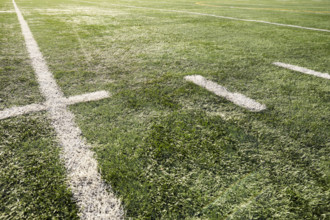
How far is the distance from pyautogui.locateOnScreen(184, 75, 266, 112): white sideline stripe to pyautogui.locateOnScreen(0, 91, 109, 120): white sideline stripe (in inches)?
31.4

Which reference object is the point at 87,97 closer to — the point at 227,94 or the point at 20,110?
the point at 20,110

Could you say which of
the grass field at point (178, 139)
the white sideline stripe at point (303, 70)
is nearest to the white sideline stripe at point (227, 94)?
the grass field at point (178, 139)

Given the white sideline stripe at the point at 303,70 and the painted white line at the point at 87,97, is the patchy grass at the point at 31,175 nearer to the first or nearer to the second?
the painted white line at the point at 87,97

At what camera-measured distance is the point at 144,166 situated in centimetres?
107

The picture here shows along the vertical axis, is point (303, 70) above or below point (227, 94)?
above

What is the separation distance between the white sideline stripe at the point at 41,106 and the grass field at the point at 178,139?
0.25 ft

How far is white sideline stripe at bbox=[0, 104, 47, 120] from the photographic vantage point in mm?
1408

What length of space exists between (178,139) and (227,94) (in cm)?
71

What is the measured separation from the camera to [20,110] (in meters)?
1.46

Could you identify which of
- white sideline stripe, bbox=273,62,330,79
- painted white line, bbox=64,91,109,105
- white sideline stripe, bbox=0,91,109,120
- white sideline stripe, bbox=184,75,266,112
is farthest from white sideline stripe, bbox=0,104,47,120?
white sideline stripe, bbox=273,62,330,79

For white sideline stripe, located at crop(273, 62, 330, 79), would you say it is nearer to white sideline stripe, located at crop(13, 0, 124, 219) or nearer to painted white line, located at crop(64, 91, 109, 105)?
painted white line, located at crop(64, 91, 109, 105)

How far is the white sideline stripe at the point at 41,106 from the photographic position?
4.68 feet

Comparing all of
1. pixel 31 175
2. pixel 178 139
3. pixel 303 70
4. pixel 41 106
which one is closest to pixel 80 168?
pixel 31 175

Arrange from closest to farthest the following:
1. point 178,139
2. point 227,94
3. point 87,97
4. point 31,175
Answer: point 31,175, point 178,139, point 87,97, point 227,94
